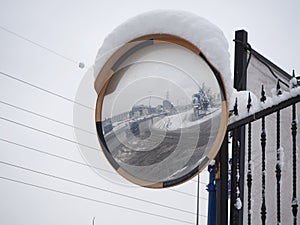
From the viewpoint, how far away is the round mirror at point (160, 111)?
99 cm

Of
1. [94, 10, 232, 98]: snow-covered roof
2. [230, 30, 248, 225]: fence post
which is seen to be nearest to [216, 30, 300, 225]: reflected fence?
[230, 30, 248, 225]: fence post

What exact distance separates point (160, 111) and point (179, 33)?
0.15 meters

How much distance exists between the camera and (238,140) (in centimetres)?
130

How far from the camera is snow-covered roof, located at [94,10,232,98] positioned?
0.98 metres

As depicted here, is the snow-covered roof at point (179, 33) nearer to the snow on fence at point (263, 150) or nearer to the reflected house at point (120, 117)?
Answer: the reflected house at point (120, 117)

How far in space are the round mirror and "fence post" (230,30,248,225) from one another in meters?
0.32

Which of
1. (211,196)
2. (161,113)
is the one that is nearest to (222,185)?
(211,196)

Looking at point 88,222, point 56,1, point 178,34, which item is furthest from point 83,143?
point 56,1

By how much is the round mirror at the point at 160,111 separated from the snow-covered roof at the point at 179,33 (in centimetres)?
1

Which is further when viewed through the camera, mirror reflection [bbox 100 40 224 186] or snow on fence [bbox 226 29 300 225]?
snow on fence [bbox 226 29 300 225]

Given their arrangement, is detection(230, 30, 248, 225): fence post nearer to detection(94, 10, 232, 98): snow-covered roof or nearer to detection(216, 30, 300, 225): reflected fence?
detection(216, 30, 300, 225): reflected fence

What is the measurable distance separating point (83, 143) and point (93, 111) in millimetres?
71

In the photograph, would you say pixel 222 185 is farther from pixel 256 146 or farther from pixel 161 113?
pixel 256 146

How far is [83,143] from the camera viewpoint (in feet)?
3.41
